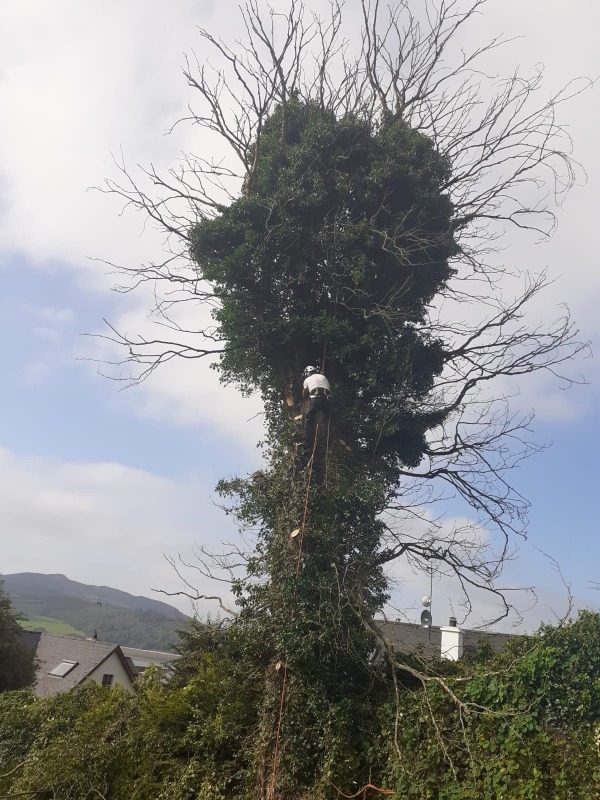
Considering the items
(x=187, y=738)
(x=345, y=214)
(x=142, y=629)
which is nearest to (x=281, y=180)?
(x=345, y=214)

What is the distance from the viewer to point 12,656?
17.5 m

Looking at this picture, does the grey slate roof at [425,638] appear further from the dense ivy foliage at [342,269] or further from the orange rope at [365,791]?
the dense ivy foliage at [342,269]

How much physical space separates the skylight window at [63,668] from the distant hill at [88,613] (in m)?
2.20

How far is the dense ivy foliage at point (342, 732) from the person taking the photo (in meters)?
6.00

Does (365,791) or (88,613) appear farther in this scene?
(88,613)

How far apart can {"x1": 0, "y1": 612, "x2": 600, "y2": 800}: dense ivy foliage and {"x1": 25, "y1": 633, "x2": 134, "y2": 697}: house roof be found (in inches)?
555

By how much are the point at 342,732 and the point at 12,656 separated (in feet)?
43.3

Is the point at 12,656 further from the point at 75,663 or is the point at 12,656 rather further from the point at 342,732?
the point at 342,732

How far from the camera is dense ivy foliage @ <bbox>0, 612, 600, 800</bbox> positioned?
600 centimetres

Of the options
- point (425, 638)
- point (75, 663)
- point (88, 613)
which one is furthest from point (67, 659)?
point (88, 613)

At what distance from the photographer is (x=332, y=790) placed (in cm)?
715

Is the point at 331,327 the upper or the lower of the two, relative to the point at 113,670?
upper

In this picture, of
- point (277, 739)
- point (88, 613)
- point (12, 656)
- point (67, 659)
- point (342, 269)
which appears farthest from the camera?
point (88, 613)

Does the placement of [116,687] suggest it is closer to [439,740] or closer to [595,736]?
Answer: [439,740]
